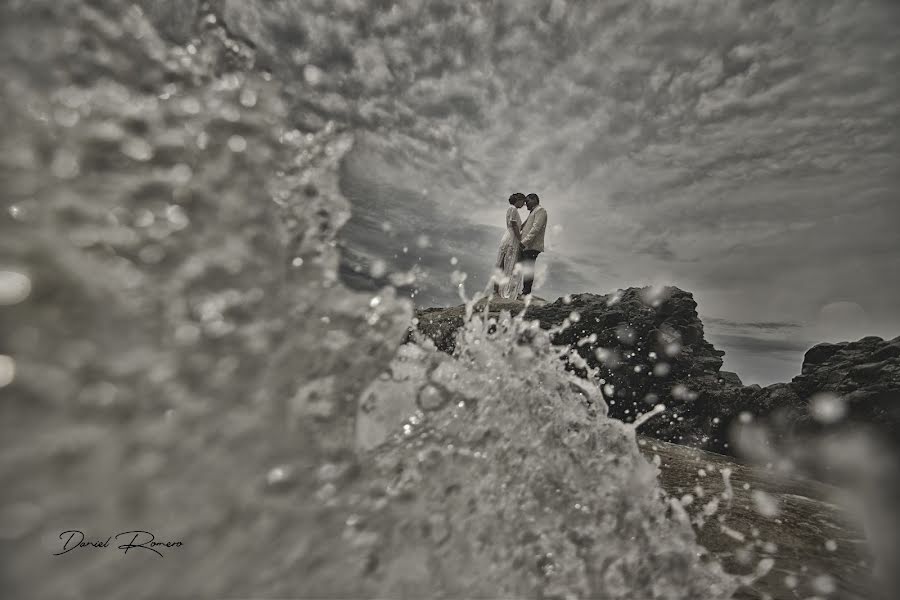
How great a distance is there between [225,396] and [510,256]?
23.0 feet

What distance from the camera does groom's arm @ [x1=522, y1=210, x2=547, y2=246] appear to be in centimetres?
752

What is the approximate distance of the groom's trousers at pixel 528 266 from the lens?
7772mm

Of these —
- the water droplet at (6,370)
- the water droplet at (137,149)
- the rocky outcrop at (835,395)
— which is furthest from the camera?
the rocky outcrop at (835,395)

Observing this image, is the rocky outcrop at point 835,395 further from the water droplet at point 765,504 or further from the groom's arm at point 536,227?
the groom's arm at point 536,227

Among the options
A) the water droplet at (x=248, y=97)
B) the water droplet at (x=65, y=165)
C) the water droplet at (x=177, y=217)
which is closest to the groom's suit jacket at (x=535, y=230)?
the water droplet at (x=248, y=97)

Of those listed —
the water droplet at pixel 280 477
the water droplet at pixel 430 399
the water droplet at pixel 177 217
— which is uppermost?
the water droplet at pixel 177 217

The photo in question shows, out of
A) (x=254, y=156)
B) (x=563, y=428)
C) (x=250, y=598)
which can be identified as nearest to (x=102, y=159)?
(x=254, y=156)

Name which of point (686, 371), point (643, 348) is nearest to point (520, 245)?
point (643, 348)

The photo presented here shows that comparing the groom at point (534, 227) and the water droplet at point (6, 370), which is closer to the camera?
the water droplet at point (6, 370)

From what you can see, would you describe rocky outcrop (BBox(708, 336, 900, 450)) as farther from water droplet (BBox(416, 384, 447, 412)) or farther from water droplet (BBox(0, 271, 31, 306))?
water droplet (BBox(0, 271, 31, 306))

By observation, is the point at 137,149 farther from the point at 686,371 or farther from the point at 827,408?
the point at 686,371

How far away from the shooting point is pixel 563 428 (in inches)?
85.5

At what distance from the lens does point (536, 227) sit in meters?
7.51
